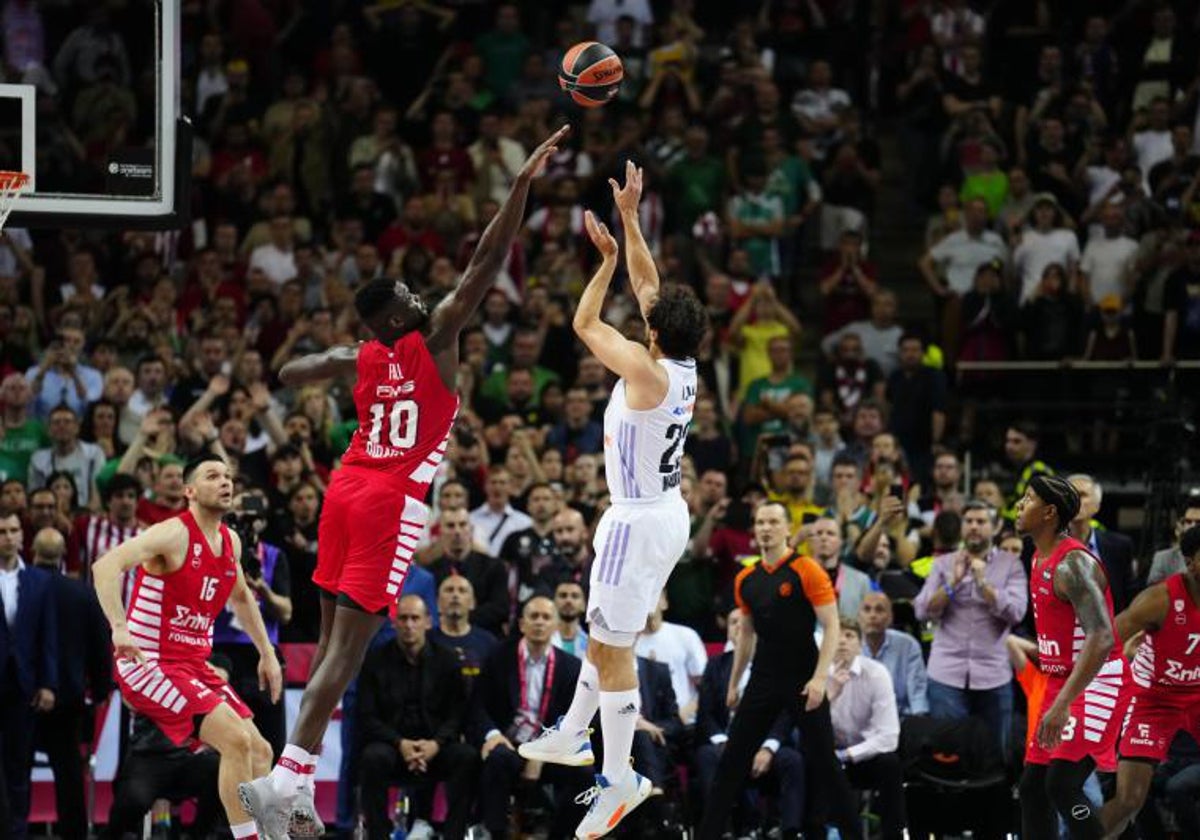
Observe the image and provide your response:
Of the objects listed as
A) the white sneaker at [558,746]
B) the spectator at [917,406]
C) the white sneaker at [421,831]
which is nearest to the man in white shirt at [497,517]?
the white sneaker at [421,831]

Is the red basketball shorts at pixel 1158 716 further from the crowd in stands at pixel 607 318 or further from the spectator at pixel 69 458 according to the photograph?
the spectator at pixel 69 458

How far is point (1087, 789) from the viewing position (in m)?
14.3

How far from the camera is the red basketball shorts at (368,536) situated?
1084cm

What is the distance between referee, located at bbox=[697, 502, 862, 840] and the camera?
13.7m

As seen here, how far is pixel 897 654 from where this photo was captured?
15.6m

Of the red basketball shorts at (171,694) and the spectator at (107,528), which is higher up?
the spectator at (107,528)

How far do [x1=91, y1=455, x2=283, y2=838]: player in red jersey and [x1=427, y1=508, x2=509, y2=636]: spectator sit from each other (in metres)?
3.46

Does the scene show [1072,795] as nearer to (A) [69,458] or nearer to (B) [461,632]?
(B) [461,632]

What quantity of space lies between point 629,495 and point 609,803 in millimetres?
1615

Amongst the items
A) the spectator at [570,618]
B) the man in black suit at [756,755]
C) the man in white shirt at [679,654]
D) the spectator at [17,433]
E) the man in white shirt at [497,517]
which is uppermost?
the spectator at [17,433]

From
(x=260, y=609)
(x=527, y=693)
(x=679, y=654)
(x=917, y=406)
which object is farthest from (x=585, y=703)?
(x=917, y=406)

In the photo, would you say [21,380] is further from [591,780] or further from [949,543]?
[949,543]

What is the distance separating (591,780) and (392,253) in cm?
758

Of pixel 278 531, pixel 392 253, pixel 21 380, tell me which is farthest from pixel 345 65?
pixel 278 531
